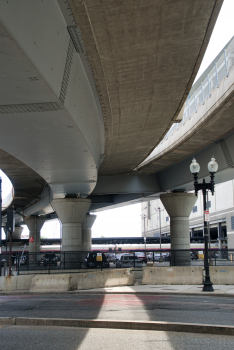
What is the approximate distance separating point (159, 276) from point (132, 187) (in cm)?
1360

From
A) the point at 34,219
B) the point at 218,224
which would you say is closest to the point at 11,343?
the point at 34,219

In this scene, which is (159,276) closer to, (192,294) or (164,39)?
(192,294)

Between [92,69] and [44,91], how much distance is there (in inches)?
124

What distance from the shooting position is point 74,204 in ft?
112

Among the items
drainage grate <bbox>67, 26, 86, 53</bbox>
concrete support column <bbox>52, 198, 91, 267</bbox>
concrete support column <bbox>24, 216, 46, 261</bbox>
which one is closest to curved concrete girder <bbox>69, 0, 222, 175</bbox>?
drainage grate <bbox>67, 26, 86, 53</bbox>

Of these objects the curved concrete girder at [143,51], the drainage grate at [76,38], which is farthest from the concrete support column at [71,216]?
the drainage grate at [76,38]

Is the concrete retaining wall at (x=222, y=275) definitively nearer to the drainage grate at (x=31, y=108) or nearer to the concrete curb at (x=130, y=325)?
the concrete curb at (x=130, y=325)

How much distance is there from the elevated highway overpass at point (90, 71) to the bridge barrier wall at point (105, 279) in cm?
580

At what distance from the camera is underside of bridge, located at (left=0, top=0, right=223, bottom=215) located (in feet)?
27.4

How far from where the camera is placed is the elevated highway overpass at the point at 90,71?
27.4ft

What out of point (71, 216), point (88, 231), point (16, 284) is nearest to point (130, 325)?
point (16, 284)

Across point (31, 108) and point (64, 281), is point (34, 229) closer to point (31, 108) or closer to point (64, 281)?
point (64, 281)

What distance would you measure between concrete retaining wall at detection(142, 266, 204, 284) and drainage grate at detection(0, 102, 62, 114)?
13.7 metres

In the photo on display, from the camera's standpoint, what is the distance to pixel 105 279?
69.7 ft
